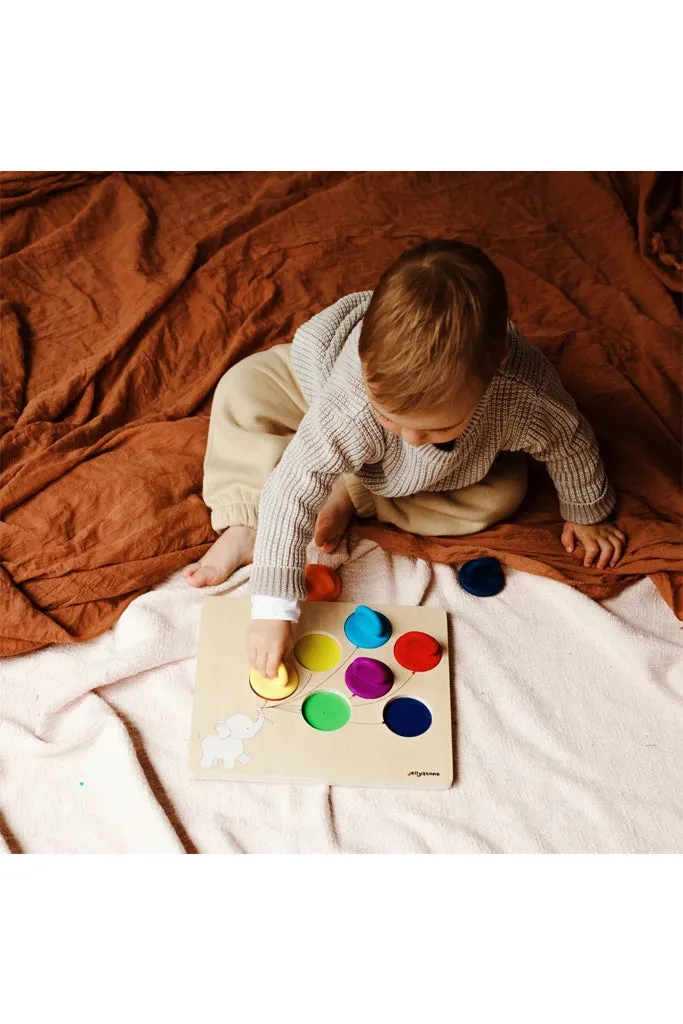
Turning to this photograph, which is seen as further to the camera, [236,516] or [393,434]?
[236,516]

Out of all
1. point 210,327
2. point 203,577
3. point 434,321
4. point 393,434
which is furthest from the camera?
point 210,327

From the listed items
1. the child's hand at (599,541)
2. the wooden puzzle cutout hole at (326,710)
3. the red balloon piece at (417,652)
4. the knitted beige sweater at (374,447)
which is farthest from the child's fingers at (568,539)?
the wooden puzzle cutout hole at (326,710)

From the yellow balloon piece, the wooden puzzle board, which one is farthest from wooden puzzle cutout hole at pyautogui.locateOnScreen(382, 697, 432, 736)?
the yellow balloon piece

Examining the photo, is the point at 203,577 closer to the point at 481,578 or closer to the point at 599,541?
the point at 481,578

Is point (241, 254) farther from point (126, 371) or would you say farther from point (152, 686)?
point (152, 686)

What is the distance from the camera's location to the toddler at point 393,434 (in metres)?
0.77

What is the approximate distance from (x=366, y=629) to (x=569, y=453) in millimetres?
310

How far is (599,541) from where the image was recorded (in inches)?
44.1

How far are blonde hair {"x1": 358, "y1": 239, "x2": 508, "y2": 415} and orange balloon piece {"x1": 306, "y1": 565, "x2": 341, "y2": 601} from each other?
333 mm

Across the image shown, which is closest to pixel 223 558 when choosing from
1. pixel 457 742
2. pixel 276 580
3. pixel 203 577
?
pixel 203 577

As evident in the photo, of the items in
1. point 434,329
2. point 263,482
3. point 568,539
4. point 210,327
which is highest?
point 434,329

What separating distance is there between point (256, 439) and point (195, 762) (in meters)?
0.39

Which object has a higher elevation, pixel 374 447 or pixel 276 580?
pixel 374 447

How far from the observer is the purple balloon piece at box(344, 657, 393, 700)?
1.00 metres
